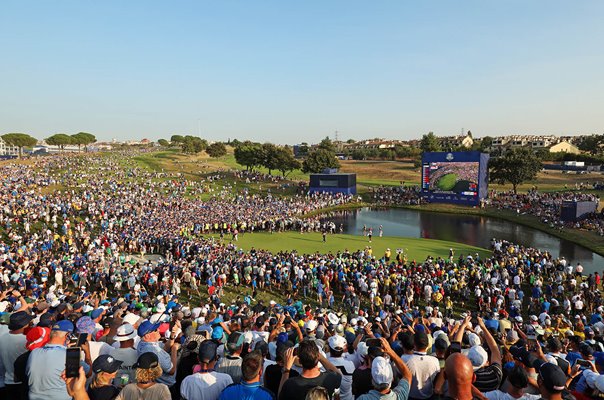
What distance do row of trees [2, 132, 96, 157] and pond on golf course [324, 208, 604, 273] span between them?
9899 centimetres

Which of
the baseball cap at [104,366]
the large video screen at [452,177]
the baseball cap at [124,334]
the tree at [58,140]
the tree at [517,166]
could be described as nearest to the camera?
the baseball cap at [104,366]

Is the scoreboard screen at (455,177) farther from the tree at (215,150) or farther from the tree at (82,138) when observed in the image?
the tree at (82,138)

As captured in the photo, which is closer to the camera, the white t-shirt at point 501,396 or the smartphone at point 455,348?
the white t-shirt at point 501,396

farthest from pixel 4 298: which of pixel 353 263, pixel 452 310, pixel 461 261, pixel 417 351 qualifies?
pixel 461 261

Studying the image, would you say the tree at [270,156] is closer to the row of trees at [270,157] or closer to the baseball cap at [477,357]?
the row of trees at [270,157]

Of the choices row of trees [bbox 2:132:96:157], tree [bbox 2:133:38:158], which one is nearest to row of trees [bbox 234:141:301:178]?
row of trees [bbox 2:132:96:157]

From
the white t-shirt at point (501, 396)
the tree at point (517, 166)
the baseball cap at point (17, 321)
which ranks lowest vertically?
the white t-shirt at point (501, 396)

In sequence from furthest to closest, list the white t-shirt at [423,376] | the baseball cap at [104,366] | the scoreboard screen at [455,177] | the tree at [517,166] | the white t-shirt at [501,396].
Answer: the tree at [517,166] < the scoreboard screen at [455,177] < the white t-shirt at [423,376] < the baseball cap at [104,366] < the white t-shirt at [501,396]

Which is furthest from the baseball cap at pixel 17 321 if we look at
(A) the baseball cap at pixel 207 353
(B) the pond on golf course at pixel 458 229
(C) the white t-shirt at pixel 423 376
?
(B) the pond on golf course at pixel 458 229

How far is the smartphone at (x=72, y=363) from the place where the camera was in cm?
454

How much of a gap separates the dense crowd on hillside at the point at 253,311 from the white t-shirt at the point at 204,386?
0.08ft

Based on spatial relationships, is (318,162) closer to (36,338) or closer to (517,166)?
(517,166)

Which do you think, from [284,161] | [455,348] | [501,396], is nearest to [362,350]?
[455,348]

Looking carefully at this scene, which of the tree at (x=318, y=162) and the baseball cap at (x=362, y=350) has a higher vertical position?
the tree at (x=318, y=162)
